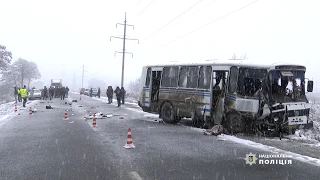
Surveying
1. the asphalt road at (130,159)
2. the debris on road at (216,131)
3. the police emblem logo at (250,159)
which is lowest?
the asphalt road at (130,159)

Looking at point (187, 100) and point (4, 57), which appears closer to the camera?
point (187, 100)

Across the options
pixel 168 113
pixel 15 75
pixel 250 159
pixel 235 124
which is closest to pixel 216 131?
pixel 235 124

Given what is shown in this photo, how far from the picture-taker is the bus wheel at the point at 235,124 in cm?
1212

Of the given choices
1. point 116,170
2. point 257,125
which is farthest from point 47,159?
point 257,125

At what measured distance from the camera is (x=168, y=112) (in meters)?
16.0

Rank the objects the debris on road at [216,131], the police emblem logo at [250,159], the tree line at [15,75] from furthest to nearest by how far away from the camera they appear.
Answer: the tree line at [15,75], the debris on road at [216,131], the police emblem logo at [250,159]

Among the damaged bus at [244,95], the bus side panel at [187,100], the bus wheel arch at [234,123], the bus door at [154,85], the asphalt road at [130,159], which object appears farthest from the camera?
the bus door at [154,85]

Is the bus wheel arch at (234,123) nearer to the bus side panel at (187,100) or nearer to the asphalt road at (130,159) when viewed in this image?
the bus side panel at (187,100)

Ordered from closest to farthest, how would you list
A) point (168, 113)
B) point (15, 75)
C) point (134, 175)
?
point (134, 175)
point (168, 113)
point (15, 75)

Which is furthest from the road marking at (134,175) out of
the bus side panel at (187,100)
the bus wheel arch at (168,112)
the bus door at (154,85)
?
the bus door at (154,85)

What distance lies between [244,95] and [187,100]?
3.30m

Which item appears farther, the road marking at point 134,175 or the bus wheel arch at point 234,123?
the bus wheel arch at point 234,123

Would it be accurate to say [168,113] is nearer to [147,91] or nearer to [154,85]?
[154,85]

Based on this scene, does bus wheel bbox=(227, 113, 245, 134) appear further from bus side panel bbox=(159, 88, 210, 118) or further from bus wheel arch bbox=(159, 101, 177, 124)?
bus wheel arch bbox=(159, 101, 177, 124)
